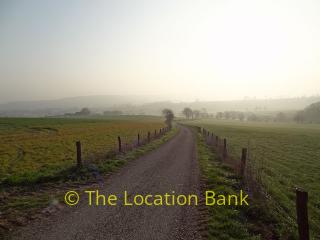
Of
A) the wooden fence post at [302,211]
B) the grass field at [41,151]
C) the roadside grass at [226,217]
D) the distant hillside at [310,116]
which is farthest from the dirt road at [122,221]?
the distant hillside at [310,116]

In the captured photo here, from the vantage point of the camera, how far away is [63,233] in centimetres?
756

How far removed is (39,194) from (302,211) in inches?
407

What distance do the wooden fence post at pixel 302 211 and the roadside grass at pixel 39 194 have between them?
8.26 m

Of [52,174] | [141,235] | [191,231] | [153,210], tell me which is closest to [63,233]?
[141,235]

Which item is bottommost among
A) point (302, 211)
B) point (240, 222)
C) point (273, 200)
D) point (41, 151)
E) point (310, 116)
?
point (310, 116)

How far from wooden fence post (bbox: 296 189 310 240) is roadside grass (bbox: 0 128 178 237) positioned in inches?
325

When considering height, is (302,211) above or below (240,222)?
Answer: above

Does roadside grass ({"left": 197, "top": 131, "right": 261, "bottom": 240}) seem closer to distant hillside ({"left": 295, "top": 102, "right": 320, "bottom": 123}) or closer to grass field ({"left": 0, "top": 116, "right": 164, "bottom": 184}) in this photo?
grass field ({"left": 0, "top": 116, "right": 164, "bottom": 184})

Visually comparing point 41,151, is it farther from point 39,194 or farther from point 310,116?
point 310,116

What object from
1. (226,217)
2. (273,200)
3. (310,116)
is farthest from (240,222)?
(310,116)

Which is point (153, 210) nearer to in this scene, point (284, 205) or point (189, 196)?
point (189, 196)

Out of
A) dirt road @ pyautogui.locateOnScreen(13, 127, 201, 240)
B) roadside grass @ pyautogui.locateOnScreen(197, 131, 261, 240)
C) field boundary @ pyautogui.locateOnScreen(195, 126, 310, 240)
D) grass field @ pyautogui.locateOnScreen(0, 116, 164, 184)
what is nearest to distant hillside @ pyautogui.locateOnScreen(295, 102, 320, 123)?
grass field @ pyautogui.locateOnScreen(0, 116, 164, 184)

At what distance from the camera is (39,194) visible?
1148 centimetres

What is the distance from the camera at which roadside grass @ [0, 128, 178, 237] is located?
8.84m
